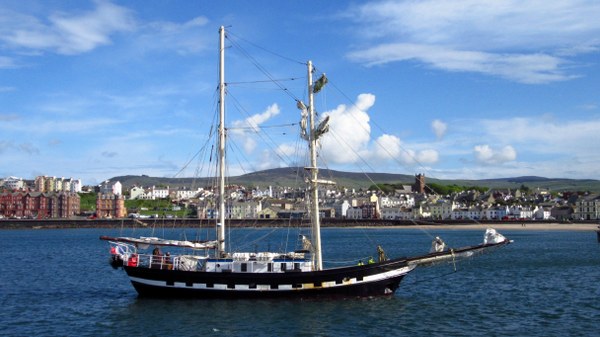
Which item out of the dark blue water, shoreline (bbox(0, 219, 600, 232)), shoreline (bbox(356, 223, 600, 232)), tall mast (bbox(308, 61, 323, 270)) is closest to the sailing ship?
tall mast (bbox(308, 61, 323, 270))

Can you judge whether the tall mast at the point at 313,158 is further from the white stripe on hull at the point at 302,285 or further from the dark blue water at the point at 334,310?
the dark blue water at the point at 334,310

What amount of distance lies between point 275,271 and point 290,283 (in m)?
1.07

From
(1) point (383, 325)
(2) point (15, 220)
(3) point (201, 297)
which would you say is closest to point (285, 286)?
(3) point (201, 297)

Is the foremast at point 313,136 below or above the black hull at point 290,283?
above

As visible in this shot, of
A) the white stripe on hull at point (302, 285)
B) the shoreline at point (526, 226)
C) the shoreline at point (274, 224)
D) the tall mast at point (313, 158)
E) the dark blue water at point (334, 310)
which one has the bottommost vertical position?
the dark blue water at point (334, 310)

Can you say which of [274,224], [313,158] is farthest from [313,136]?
[274,224]

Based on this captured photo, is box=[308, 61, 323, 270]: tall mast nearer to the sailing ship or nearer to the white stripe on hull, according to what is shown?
the sailing ship

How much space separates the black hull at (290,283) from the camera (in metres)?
35.7

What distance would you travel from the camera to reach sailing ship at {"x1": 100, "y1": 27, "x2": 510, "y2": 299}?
35750mm

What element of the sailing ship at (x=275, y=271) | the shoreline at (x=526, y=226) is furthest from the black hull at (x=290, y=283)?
the shoreline at (x=526, y=226)

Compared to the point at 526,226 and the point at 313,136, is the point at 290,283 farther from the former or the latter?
the point at 526,226

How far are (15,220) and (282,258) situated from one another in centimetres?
16502

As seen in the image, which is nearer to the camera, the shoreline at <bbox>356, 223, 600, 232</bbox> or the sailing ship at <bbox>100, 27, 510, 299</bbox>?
the sailing ship at <bbox>100, 27, 510, 299</bbox>

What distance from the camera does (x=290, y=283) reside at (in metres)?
35.8
